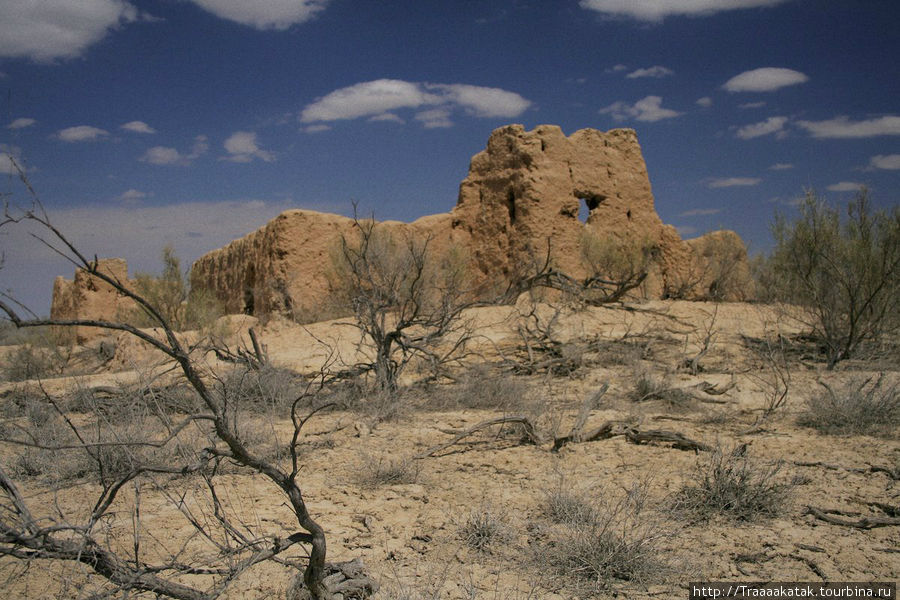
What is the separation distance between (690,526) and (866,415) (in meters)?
2.71

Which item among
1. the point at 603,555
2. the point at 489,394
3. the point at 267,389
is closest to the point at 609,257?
the point at 489,394

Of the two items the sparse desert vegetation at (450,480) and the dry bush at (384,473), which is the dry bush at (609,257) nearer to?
the sparse desert vegetation at (450,480)

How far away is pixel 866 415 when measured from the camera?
487 centimetres

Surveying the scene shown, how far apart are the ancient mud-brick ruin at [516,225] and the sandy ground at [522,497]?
8.37 m

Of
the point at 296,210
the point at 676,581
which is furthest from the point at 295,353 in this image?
the point at 676,581

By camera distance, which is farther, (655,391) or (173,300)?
(173,300)

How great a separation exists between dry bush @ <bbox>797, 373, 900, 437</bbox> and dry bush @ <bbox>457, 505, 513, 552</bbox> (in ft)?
10.8

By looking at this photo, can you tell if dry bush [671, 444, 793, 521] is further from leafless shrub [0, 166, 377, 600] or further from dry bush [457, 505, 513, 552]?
leafless shrub [0, 166, 377, 600]

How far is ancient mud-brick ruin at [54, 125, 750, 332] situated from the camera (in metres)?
14.3

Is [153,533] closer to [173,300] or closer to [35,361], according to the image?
[35,361]

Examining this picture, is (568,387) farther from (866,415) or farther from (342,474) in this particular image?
(342,474)

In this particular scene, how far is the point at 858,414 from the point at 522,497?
318 centimetres

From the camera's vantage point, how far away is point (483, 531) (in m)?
3.07

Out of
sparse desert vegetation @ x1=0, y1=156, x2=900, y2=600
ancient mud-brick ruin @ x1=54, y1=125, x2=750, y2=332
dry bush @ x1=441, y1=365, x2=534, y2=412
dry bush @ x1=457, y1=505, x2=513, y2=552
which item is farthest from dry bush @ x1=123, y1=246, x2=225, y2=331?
dry bush @ x1=457, y1=505, x2=513, y2=552
